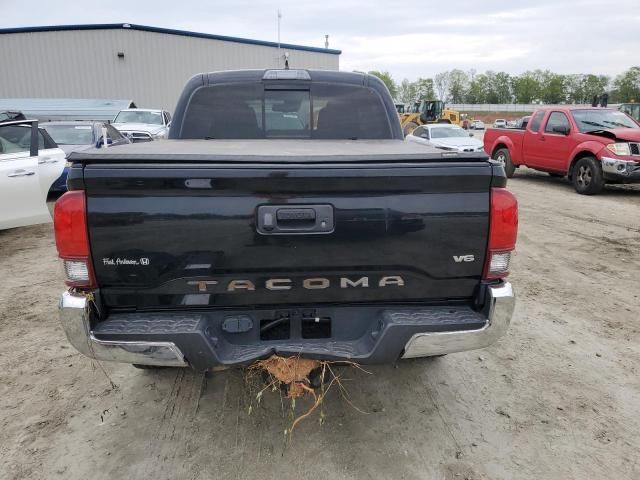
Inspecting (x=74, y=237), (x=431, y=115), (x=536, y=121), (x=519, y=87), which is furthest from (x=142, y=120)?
(x=519, y=87)

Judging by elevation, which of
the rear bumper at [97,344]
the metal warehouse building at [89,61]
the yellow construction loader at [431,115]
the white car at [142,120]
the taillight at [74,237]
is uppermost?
the metal warehouse building at [89,61]

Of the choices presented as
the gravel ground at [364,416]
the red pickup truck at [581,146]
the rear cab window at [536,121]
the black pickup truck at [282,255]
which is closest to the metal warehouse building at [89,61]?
the rear cab window at [536,121]

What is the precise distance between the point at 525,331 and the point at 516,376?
2.69ft

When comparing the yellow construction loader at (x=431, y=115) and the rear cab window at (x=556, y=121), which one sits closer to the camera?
the rear cab window at (x=556, y=121)

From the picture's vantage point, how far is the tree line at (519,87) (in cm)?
11375

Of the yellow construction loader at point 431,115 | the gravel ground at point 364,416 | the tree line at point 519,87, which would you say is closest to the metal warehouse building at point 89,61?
the yellow construction loader at point 431,115

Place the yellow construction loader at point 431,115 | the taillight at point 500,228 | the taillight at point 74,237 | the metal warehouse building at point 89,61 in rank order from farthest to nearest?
the yellow construction loader at point 431,115 → the metal warehouse building at point 89,61 → the taillight at point 500,228 → the taillight at point 74,237

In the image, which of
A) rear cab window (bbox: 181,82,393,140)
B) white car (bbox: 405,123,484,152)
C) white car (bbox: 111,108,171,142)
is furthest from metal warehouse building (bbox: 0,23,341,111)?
rear cab window (bbox: 181,82,393,140)

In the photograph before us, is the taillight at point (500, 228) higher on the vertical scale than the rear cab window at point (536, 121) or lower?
lower

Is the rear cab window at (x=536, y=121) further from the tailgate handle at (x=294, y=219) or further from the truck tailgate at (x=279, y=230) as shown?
the tailgate handle at (x=294, y=219)

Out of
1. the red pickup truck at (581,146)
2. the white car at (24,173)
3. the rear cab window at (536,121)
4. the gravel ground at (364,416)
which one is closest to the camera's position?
the gravel ground at (364,416)

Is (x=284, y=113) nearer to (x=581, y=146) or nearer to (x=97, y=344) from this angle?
(x=97, y=344)

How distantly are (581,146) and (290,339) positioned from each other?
10649mm

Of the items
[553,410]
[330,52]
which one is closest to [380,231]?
[553,410]
